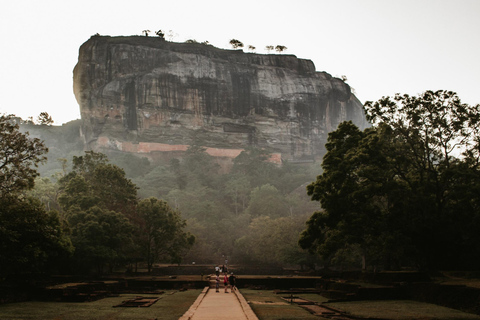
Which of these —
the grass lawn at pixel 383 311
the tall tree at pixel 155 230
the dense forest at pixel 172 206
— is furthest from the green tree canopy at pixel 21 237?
the tall tree at pixel 155 230

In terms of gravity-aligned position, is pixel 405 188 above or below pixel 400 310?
above

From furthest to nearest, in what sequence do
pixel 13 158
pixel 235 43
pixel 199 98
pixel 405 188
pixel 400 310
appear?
pixel 235 43
pixel 199 98
pixel 405 188
pixel 13 158
pixel 400 310

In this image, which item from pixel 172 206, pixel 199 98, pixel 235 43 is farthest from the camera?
pixel 235 43

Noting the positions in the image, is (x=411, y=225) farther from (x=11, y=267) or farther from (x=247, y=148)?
(x=247, y=148)

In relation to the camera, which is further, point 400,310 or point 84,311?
point 84,311

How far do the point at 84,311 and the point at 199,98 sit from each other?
3684 inches

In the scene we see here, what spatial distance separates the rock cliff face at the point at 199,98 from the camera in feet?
341

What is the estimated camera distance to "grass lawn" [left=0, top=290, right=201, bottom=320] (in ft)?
44.3

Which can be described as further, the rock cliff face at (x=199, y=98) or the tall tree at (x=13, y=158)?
the rock cliff face at (x=199, y=98)

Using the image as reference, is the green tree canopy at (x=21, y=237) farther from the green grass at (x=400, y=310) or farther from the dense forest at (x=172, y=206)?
the green grass at (x=400, y=310)

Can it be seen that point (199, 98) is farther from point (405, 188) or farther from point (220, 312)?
point (220, 312)

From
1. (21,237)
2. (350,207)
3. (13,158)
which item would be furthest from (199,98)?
(21,237)

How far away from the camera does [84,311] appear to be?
49.1ft

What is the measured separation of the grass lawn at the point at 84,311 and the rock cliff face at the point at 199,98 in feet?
293
